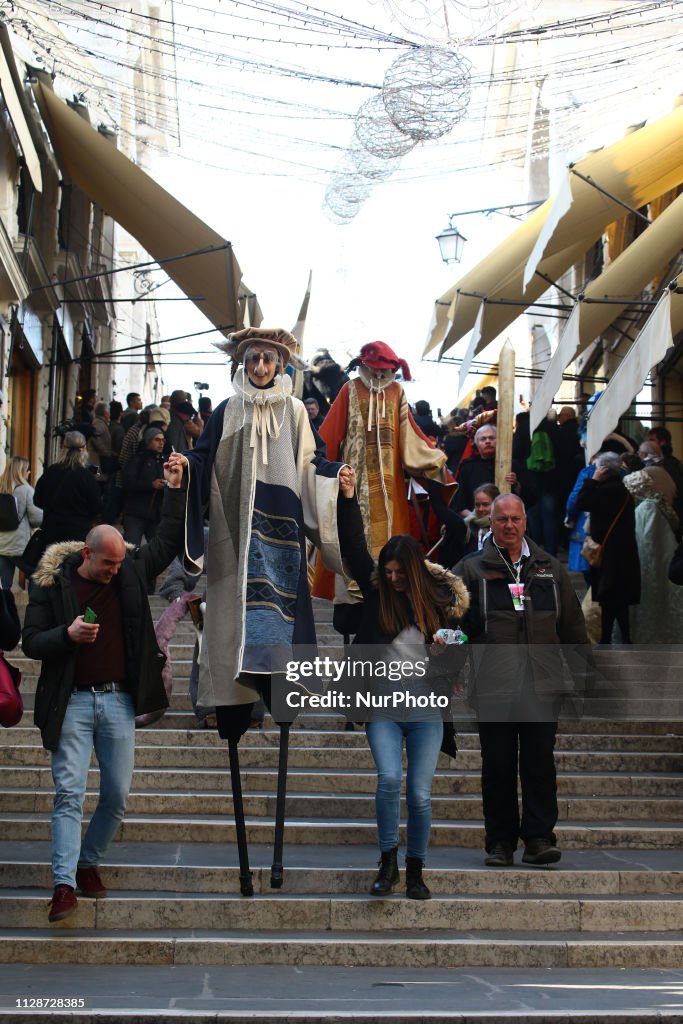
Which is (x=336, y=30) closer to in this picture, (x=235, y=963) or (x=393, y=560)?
(x=393, y=560)

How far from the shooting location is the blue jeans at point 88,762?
6.38 metres

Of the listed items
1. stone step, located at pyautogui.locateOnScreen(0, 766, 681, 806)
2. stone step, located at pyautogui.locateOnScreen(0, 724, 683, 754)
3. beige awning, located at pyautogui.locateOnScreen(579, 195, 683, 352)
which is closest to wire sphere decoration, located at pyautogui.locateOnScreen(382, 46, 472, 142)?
beige awning, located at pyautogui.locateOnScreen(579, 195, 683, 352)

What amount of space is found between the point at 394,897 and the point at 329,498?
6.05ft

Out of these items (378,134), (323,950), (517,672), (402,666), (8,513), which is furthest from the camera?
(378,134)

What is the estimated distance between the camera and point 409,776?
6.70 metres

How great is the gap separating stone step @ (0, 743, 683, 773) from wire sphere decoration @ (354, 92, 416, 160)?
6978 millimetres

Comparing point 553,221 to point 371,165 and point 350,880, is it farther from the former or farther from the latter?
point 350,880

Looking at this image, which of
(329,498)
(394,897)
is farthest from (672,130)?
(394,897)

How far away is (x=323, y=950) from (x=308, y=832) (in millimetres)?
1543

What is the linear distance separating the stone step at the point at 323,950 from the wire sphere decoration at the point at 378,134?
9.23 m

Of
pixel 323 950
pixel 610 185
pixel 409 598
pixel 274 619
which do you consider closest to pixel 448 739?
pixel 409 598

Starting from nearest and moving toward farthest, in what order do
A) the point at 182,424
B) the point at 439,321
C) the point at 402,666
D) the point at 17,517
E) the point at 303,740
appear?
the point at 402,666
the point at 303,740
the point at 17,517
the point at 182,424
the point at 439,321

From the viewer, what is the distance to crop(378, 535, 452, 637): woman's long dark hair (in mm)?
6984

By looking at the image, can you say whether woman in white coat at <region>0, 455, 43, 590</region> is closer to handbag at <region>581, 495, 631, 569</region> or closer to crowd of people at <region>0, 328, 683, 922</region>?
crowd of people at <region>0, 328, 683, 922</region>
